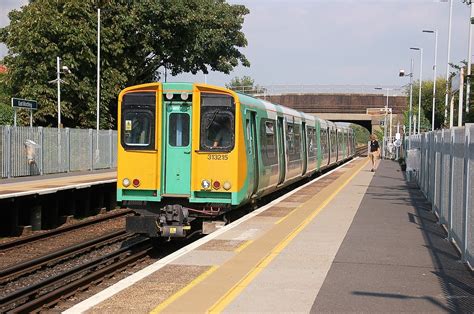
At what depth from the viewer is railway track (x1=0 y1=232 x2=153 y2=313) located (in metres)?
8.95

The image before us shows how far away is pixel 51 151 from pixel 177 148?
57.7 feet

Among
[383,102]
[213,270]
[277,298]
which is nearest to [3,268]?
[213,270]

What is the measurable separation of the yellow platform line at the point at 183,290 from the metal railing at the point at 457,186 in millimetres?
3447

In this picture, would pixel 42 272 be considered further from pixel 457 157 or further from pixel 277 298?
pixel 457 157

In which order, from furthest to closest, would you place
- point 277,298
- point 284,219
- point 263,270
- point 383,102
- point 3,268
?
1. point 383,102
2. point 284,219
3. point 3,268
4. point 263,270
5. point 277,298

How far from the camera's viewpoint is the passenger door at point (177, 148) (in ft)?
39.2

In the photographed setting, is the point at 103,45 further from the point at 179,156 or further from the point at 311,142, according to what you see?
the point at 179,156

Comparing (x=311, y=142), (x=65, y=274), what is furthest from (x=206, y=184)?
(x=311, y=142)

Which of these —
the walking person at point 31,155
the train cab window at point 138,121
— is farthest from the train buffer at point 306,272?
the walking person at point 31,155

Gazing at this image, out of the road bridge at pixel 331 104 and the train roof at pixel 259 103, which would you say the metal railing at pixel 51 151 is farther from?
the road bridge at pixel 331 104

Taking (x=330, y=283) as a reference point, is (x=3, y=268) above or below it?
below

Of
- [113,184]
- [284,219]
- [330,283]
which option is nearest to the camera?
[330,283]

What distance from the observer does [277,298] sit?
6.78 metres

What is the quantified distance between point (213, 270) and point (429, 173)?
10387mm
